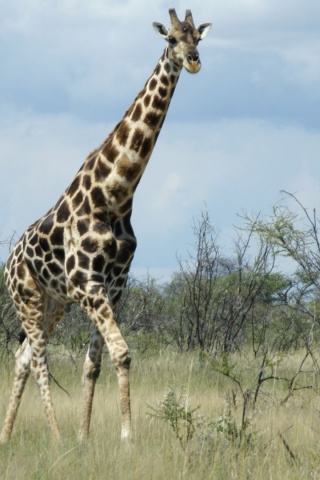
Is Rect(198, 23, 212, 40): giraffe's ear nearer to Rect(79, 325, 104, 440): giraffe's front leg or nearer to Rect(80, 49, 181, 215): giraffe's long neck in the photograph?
Rect(80, 49, 181, 215): giraffe's long neck

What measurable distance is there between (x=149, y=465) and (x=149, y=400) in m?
3.25

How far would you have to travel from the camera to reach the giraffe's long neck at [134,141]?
7367 millimetres

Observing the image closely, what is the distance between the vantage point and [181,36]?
23.1 ft

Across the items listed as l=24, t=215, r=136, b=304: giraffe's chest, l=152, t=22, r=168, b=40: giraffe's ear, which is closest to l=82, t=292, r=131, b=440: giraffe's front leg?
l=24, t=215, r=136, b=304: giraffe's chest

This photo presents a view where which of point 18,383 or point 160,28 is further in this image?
point 18,383

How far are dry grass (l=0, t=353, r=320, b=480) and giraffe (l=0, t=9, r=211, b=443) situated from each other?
0.32 m

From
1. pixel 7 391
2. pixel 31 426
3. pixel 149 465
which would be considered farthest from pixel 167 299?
pixel 149 465

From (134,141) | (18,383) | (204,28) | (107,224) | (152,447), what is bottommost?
(152,447)

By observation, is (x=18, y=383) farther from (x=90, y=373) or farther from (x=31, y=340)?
(x=90, y=373)

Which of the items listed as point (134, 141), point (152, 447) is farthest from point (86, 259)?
point (152, 447)

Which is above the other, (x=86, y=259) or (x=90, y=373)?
(x=86, y=259)

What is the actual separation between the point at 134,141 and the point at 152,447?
2233mm

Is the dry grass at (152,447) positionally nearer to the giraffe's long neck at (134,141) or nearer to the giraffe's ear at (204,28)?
the giraffe's long neck at (134,141)

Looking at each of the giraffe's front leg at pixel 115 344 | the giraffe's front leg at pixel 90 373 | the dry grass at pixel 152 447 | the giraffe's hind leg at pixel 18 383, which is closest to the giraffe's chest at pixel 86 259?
the giraffe's front leg at pixel 115 344
